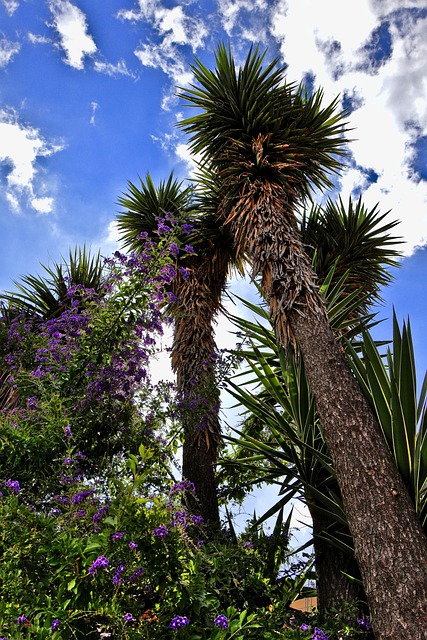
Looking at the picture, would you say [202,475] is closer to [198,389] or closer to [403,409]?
[198,389]

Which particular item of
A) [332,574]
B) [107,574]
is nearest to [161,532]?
[107,574]

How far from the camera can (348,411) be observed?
13.8 feet

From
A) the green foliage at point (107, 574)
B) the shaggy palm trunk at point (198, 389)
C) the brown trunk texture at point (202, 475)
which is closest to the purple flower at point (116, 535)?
the green foliage at point (107, 574)

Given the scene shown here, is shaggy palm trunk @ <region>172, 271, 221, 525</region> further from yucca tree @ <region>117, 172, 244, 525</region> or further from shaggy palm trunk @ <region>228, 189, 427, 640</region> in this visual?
shaggy palm trunk @ <region>228, 189, 427, 640</region>

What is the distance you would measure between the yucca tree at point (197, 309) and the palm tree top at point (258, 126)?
3.45 ft

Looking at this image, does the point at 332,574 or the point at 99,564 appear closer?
the point at 99,564

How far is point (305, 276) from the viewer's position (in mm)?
5270

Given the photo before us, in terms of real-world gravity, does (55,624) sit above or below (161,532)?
below

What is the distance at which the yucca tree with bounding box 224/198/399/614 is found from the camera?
4699 mm

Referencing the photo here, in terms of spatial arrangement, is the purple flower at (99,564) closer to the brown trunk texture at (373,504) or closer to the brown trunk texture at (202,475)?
the brown trunk texture at (373,504)

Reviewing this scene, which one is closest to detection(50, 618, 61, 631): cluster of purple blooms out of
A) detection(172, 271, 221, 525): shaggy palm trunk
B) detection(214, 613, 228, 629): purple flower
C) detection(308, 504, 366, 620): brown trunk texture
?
detection(214, 613, 228, 629): purple flower

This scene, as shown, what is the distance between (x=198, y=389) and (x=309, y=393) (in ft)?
4.53

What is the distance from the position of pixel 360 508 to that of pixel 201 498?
8.73 ft

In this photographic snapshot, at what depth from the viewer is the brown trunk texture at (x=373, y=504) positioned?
3.32 m
